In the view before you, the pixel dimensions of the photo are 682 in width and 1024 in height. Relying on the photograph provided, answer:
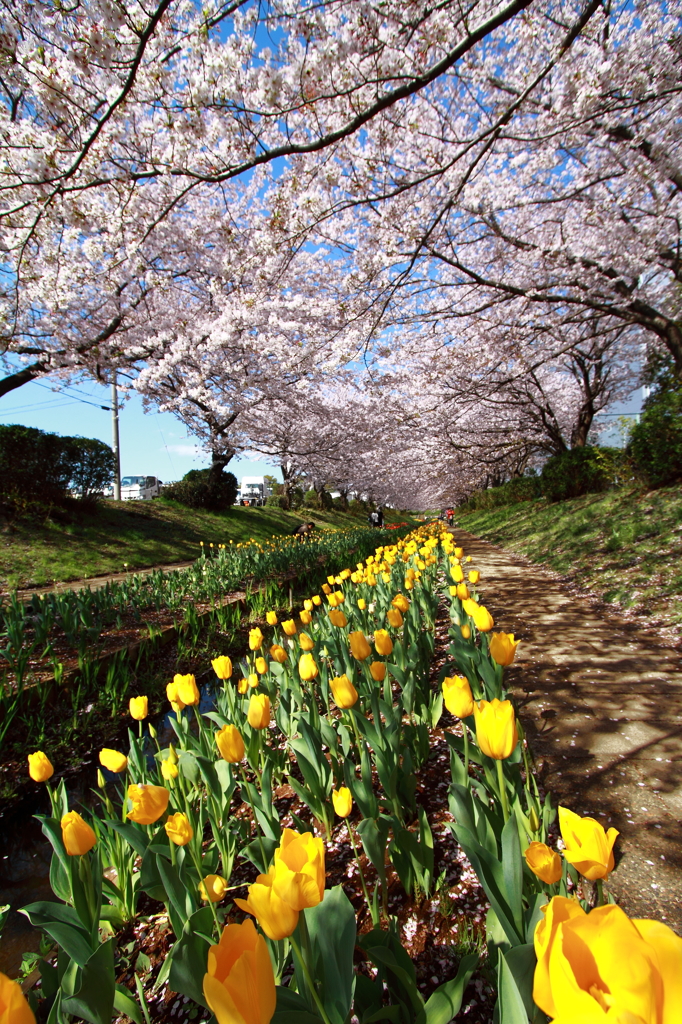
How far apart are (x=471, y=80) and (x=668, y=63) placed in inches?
84.9

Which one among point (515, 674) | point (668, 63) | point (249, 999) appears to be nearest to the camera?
point (249, 999)

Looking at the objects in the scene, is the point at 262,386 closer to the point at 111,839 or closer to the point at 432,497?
the point at 111,839

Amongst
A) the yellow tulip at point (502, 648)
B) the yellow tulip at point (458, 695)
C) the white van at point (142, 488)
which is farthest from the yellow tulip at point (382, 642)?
the white van at point (142, 488)

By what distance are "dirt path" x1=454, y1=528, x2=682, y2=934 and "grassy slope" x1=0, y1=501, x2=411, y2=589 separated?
6.58 metres

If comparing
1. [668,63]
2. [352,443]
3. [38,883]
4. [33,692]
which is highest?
[668,63]

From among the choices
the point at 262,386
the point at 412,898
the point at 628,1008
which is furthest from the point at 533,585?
the point at 262,386

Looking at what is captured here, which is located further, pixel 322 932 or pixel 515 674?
pixel 515 674

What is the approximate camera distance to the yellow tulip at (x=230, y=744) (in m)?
1.42

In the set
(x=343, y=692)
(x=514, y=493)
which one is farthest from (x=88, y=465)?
(x=514, y=493)

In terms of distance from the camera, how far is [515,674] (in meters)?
3.05

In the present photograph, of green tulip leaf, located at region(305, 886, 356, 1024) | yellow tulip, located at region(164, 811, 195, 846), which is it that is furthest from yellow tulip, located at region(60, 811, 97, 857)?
green tulip leaf, located at region(305, 886, 356, 1024)

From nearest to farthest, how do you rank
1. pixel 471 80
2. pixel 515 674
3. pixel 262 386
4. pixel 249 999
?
pixel 249 999, pixel 515 674, pixel 471 80, pixel 262 386

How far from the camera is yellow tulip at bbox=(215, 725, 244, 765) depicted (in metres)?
1.42

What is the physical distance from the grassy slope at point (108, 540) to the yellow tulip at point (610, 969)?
24.4 ft
